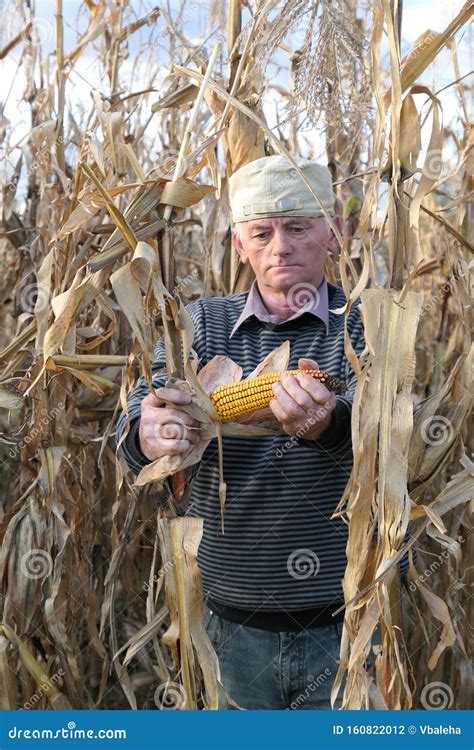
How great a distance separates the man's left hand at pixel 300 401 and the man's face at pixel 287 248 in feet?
1.50

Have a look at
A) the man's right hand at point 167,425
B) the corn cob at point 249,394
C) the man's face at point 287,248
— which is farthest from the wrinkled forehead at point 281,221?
the man's right hand at point 167,425

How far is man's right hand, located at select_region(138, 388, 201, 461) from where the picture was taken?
1551 millimetres

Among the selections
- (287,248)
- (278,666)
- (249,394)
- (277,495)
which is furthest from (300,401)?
(278,666)

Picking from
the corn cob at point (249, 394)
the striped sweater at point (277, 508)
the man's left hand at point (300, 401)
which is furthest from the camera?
the striped sweater at point (277, 508)

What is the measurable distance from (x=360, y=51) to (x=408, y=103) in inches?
6.6

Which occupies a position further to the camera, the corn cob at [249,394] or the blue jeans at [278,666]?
the blue jeans at [278,666]

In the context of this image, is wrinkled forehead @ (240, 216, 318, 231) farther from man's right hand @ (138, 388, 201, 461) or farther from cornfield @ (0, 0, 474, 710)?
man's right hand @ (138, 388, 201, 461)

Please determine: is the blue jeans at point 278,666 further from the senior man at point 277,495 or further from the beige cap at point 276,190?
the beige cap at point 276,190

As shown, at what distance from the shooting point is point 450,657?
2.66 meters

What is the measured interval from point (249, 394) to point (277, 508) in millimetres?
372

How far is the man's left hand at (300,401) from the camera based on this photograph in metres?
1.49

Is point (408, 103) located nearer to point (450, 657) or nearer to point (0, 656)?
point (0, 656)

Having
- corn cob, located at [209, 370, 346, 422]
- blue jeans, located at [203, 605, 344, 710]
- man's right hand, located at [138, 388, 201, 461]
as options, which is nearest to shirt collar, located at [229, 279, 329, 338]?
corn cob, located at [209, 370, 346, 422]

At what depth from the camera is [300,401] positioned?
1482 mm
